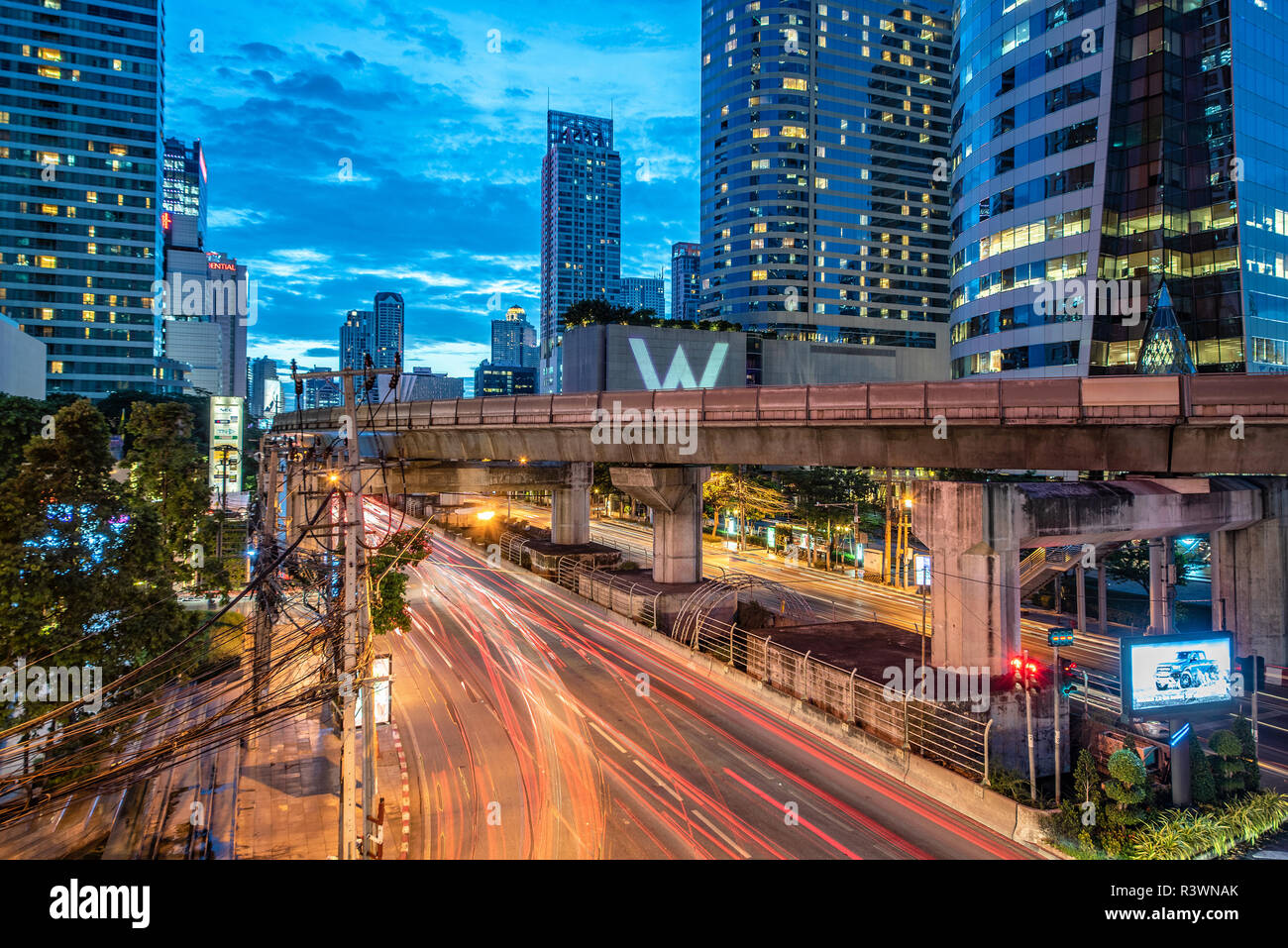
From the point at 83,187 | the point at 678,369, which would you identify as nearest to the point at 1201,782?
the point at 678,369

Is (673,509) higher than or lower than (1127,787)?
higher

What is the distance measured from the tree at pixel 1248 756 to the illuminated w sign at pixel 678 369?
68.3 meters

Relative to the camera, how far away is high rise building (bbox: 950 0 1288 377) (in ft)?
188

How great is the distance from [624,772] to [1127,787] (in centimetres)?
1067

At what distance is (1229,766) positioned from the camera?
15.0 metres

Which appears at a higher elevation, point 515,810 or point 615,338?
point 615,338

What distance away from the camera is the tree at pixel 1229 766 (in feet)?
48.9

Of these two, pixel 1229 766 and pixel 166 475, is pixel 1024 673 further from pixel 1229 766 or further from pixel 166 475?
pixel 166 475

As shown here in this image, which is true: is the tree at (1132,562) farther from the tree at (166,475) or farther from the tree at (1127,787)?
the tree at (166,475)

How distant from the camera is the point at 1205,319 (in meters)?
58.5

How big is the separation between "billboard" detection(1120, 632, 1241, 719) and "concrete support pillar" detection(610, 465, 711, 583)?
62.8 ft
